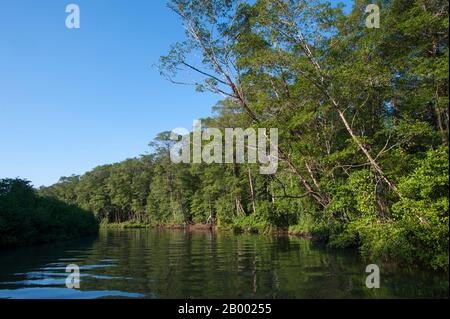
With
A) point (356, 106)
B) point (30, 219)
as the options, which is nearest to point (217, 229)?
point (30, 219)

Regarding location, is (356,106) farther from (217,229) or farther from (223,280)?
(217,229)

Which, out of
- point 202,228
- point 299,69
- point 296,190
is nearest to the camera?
point 299,69

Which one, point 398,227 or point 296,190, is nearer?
point 398,227

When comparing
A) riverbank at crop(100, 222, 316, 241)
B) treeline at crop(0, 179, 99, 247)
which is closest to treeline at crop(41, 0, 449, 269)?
riverbank at crop(100, 222, 316, 241)

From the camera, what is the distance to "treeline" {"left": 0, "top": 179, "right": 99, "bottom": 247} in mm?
23391

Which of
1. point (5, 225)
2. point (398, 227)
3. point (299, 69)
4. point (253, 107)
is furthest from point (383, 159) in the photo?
Result: point (5, 225)

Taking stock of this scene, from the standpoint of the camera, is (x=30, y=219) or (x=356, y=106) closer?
(x=356, y=106)

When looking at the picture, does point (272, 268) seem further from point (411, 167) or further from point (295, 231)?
point (295, 231)

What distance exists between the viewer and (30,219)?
85.7 ft

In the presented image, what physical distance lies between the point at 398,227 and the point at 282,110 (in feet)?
32.4

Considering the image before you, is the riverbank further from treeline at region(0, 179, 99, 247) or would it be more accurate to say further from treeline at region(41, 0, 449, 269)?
treeline at region(0, 179, 99, 247)

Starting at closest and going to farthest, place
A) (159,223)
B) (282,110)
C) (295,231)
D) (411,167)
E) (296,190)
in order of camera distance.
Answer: (411,167) → (282,110) → (296,190) → (295,231) → (159,223)

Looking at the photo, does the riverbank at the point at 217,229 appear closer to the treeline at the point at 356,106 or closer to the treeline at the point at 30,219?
the treeline at the point at 356,106

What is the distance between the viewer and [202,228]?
2158 inches
